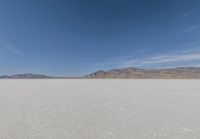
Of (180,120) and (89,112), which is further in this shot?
(89,112)

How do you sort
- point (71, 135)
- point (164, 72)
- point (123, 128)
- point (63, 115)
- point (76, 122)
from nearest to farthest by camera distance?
point (71, 135) < point (123, 128) < point (76, 122) < point (63, 115) < point (164, 72)

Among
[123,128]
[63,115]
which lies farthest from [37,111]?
[123,128]

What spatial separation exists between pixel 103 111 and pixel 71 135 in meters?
1.31

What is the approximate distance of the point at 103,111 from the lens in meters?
3.39

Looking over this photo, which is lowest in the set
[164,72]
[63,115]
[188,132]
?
[188,132]

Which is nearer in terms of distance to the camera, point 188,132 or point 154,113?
point 188,132

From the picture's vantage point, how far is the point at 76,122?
2691 mm

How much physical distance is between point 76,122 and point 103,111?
32.5 inches

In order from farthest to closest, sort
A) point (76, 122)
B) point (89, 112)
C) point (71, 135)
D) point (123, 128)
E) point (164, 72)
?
point (164, 72) → point (89, 112) → point (76, 122) → point (123, 128) → point (71, 135)

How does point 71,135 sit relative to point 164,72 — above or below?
below

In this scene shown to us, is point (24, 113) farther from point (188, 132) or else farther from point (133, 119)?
point (188, 132)

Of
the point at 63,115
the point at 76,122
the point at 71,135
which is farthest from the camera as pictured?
the point at 63,115

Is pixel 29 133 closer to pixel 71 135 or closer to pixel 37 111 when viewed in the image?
pixel 71 135

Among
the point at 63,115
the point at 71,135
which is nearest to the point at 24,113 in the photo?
the point at 63,115
